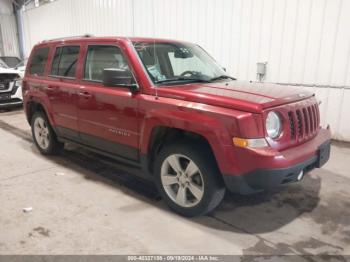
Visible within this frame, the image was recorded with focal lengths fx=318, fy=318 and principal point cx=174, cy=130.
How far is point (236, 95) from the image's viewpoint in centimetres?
277

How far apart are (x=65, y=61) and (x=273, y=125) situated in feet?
9.62

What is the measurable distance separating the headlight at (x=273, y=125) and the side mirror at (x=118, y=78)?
4.47 feet

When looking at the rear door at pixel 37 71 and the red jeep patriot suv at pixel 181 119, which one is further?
the rear door at pixel 37 71

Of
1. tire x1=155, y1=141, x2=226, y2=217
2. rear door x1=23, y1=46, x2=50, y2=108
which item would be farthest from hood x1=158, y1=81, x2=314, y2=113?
rear door x1=23, y1=46, x2=50, y2=108

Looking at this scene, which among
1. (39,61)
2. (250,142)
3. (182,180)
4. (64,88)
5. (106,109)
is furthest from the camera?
(39,61)

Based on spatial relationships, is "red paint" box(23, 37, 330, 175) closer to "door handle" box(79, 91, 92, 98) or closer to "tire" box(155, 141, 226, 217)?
"door handle" box(79, 91, 92, 98)

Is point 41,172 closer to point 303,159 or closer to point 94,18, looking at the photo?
point 303,159

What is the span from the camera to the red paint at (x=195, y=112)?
2.51 m

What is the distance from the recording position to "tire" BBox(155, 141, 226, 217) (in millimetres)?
2795

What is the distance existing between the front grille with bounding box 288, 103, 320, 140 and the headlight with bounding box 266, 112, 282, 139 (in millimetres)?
136

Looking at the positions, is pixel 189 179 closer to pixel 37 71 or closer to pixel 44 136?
pixel 44 136

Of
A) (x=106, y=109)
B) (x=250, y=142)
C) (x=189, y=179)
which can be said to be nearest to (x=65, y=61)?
(x=106, y=109)

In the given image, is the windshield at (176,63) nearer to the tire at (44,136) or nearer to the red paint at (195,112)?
the red paint at (195,112)

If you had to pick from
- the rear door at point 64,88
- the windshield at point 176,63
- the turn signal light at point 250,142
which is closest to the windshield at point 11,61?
the rear door at point 64,88
